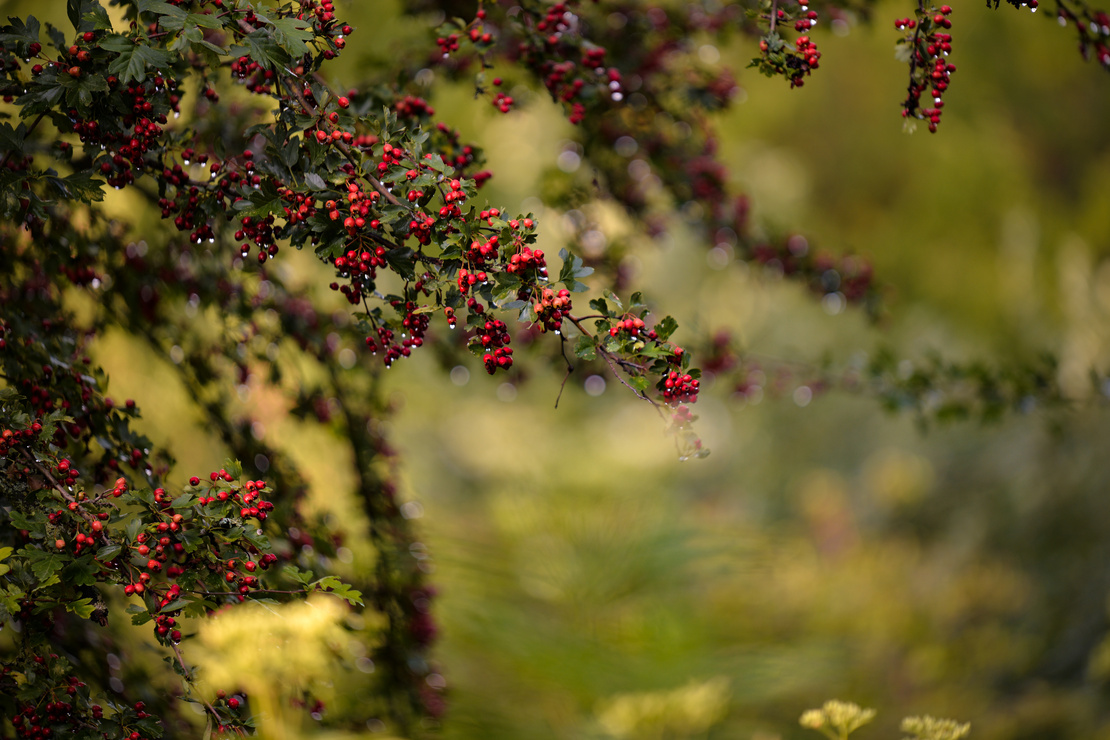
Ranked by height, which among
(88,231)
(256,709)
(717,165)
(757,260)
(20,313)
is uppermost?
(717,165)

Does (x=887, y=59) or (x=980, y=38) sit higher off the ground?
(x=887, y=59)

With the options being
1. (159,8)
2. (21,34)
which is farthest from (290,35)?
(21,34)

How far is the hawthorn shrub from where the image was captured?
2.06ft

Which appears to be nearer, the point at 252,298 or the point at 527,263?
the point at 527,263

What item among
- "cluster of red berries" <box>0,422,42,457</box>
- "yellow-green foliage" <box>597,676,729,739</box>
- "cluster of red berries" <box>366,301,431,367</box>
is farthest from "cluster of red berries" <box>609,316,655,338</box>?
"yellow-green foliage" <box>597,676,729,739</box>

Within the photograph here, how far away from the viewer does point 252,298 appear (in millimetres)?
1171

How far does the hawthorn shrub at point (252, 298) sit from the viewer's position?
0.63 m

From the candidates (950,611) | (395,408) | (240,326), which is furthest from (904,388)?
(950,611)

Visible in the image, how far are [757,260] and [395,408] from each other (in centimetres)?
80

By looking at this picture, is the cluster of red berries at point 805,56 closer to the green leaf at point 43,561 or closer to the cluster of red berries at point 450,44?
the cluster of red berries at point 450,44

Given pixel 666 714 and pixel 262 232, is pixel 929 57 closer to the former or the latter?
pixel 262 232

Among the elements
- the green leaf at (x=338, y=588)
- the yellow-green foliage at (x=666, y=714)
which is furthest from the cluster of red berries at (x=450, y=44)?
the yellow-green foliage at (x=666, y=714)

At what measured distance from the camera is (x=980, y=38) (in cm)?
377

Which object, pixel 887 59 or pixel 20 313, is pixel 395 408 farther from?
pixel 887 59
